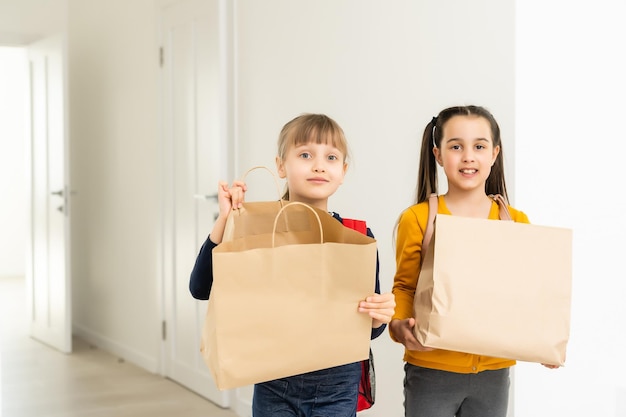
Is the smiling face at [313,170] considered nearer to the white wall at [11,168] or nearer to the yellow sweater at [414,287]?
the yellow sweater at [414,287]

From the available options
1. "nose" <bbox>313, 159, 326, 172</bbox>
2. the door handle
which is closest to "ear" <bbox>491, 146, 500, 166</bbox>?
"nose" <bbox>313, 159, 326, 172</bbox>

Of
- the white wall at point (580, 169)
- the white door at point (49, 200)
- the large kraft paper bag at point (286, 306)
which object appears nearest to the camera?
the large kraft paper bag at point (286, 306)

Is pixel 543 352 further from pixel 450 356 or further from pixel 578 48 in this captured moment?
pixel 578 48

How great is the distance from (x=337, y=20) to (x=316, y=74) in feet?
0.77

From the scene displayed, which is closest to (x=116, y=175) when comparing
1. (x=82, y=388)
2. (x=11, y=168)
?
(x=82, y=388)

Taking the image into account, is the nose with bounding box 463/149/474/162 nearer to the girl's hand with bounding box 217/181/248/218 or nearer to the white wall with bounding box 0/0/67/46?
the girl's hand with bounding box 217/181/248/218

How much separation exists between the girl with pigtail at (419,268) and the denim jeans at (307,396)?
0.17 m

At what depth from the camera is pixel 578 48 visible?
2285 mm

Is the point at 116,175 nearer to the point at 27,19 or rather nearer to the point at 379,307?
the point at 27,19

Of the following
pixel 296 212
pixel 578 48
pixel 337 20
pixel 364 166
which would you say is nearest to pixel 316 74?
pixel 337 20

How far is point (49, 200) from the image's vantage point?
519cm

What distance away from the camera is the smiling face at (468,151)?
1704 millimetres

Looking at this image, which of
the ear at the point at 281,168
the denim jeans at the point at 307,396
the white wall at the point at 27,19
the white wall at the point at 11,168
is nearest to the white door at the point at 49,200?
the white wall at the point at 27,19

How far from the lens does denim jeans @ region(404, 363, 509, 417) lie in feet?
5.71
